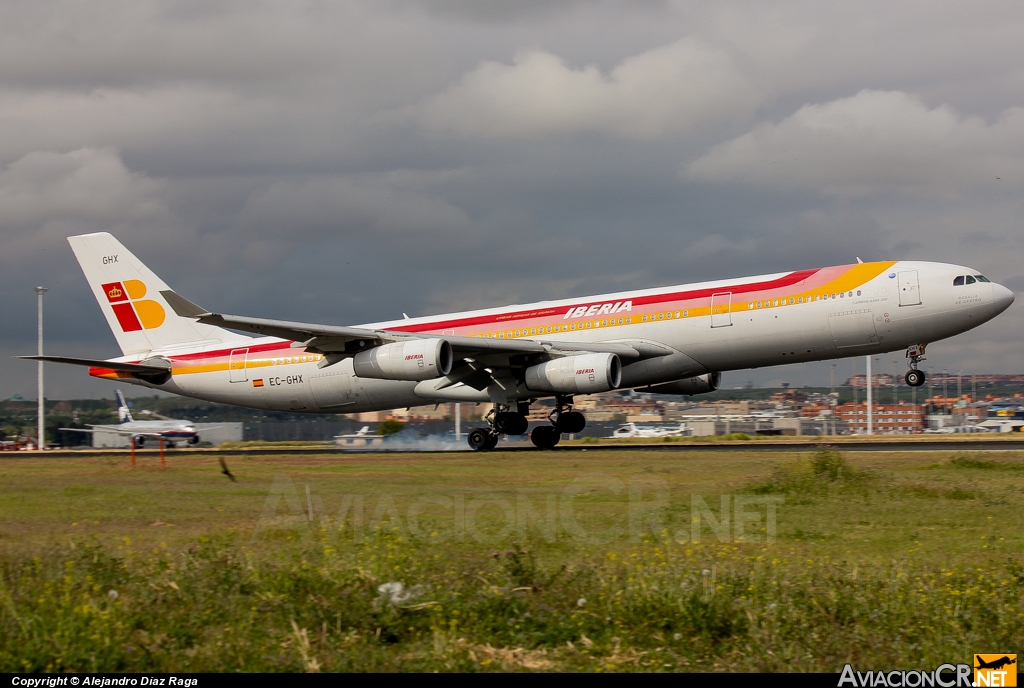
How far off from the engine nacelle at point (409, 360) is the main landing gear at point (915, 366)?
1475 cm

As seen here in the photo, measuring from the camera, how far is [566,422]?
112ft

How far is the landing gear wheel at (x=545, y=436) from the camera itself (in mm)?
34000

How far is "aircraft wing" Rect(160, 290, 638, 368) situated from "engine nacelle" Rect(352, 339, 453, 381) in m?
0.40

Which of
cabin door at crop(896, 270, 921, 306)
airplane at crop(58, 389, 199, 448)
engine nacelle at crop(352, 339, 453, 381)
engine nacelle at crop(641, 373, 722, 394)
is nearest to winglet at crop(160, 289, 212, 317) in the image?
engine nacelle at crop(352, 339, 453, 381)

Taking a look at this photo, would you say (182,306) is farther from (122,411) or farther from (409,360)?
(122,411)

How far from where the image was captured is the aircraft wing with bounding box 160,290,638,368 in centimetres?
2964

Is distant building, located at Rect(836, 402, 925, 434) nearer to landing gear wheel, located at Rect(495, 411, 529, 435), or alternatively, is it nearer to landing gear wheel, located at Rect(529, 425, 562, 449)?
landing gear wheel, located at Rect(529, 425, 562, 449)

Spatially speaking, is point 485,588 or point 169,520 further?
point 169,520

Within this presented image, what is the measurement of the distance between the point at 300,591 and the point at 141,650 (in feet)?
5.93

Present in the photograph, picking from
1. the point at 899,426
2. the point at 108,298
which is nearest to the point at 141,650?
the point at 108,298

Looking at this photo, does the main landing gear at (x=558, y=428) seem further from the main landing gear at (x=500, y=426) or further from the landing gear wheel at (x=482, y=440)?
the landing gear wheel at (x=482, y=440)

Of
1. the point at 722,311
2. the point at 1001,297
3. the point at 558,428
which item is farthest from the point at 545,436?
the point at 1001,297

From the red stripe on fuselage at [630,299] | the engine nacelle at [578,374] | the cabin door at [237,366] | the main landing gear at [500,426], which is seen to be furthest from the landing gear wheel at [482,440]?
the cabin door at [237,366]

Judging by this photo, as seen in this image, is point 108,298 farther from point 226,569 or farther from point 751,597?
point 751,597
